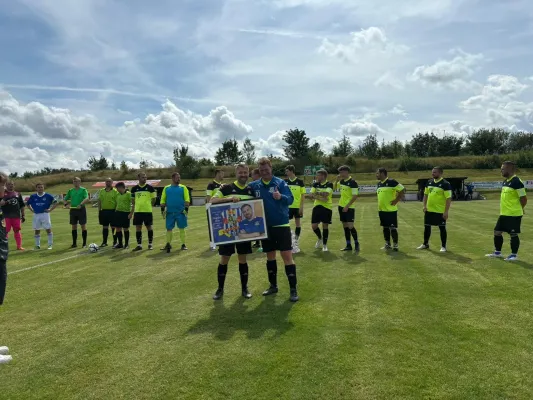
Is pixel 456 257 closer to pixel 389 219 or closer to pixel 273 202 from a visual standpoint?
pixel 389 219

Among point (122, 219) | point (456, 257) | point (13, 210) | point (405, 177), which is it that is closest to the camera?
point (456, 257)

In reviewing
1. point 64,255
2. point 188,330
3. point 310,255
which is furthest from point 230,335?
point 64,255

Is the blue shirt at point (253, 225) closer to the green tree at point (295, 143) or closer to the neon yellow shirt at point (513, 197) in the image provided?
the neon yellow shirt at point (513, 197)

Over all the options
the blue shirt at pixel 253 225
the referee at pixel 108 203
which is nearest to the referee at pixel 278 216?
the blue shirt at pixel 253 225

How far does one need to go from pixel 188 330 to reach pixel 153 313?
987 millimetres

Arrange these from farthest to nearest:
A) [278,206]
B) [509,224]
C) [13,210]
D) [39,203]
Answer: [39,203] < [13,210] < [509,224] < [278,206]

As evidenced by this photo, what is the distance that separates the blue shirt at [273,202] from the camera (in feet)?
21.9

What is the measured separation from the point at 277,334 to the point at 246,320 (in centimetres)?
72

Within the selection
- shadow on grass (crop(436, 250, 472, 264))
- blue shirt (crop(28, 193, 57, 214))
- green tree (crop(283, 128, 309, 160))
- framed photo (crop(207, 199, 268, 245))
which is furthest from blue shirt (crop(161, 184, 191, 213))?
green tree (crop(283, 128, 309, 160))

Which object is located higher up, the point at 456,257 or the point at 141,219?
the point at 141,219

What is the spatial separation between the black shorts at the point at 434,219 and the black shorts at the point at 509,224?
1362mm

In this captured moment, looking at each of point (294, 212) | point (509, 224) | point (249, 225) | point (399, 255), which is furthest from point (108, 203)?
point (509, 224)

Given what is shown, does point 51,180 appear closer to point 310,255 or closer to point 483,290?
point 310,255

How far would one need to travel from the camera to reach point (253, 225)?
6.58 meters
